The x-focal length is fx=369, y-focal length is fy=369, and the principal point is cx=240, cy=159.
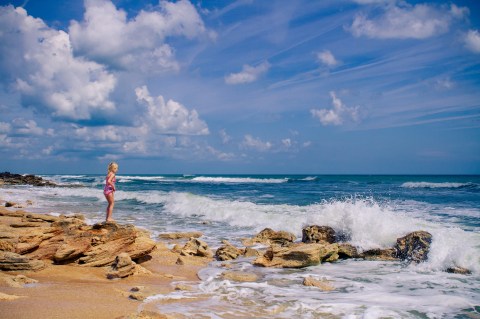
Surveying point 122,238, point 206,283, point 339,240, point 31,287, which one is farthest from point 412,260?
point 31,287

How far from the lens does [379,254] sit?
10.1 meters

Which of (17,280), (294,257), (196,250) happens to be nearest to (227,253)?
(196,250)

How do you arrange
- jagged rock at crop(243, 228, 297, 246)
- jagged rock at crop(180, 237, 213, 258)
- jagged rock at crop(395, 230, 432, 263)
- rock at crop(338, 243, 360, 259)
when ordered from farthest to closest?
jagged rock at crop(243, 228, 297, 246) → rock at crop(338, 243, 360, 259) → jagged rock at crop(180, 237, 213, 258) → jagged rock at crop(395, 230, 432, 263)

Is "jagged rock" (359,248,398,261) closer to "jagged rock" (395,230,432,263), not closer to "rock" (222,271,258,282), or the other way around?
"jagged rock" (395,230,432,263)

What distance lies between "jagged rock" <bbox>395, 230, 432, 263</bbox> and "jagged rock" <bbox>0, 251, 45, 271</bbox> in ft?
28.6

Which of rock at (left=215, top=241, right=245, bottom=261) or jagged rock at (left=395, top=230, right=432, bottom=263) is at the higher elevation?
jagged rock at (left=395, top=230, right=432, bottom=263)

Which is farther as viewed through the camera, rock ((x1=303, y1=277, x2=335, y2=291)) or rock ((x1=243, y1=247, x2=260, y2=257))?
rock ((x1=243, y1=247, x2=260, y2=257))

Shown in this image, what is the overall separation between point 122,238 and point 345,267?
213 inches

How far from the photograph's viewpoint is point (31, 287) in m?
6.08

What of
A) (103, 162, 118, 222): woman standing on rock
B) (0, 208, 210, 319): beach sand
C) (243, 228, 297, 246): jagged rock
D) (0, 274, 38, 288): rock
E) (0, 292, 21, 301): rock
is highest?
(103, 162, 118, 222): woman standing on rock

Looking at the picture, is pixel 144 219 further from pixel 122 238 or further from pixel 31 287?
pixel 31 287

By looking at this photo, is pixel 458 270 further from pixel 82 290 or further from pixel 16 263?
pixel 16 263

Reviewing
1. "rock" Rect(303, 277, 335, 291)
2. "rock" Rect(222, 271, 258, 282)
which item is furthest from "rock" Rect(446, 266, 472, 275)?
"rock" Rect(222, 271, 258, 282)

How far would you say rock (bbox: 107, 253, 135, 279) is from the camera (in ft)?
23.8
